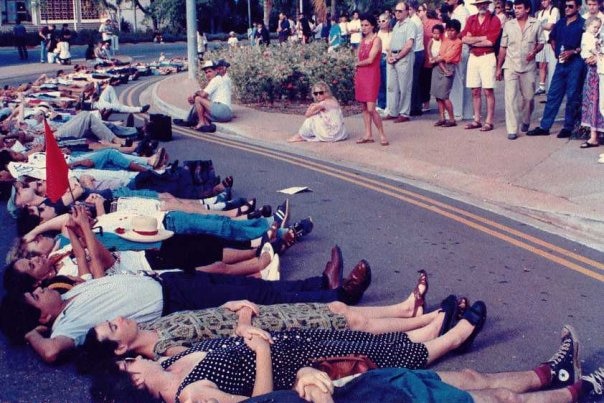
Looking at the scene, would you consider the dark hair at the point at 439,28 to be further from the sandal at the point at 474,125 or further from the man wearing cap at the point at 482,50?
the sandal at the point at 474,125

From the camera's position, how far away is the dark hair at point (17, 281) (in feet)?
18.2

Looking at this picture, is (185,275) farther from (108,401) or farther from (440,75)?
(440,75)

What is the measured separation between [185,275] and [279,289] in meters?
0.63

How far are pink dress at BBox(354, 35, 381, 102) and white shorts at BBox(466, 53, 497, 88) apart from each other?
1.46 meters

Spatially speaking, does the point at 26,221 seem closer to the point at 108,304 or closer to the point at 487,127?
the point at 108,304

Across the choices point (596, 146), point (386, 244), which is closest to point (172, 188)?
point (386, 244)

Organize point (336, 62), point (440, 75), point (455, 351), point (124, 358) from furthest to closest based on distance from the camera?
point (336, 62), point (440, 75), point (455, 351), point (124, 358)

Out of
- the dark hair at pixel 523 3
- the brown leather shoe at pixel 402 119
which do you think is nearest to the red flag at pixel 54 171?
the dark hair at pixel 523 3

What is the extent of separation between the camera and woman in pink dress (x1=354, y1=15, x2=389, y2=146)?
12250 millimetres

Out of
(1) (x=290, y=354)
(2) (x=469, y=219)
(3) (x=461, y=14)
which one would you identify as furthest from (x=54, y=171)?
(3) (x=461, y=14)

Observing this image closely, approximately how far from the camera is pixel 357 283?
5.81 metres

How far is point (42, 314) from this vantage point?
17.0 feet

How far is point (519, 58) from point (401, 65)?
2.50m

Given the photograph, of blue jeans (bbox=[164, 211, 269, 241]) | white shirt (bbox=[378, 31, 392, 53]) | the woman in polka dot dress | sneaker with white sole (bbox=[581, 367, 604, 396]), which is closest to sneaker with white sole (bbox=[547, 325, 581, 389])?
sneaker with white sole (bbox=[581, 367, 604, 396])
